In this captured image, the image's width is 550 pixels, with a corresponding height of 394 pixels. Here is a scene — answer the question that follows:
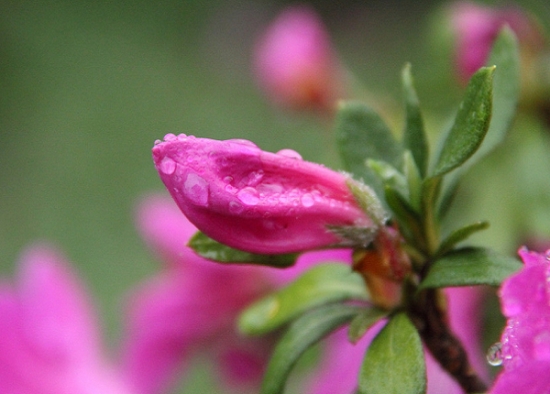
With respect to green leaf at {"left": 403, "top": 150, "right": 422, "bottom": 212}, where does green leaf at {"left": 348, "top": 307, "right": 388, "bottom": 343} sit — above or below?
below

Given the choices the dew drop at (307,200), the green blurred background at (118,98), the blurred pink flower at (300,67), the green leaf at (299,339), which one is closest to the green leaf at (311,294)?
the green leaf at (299,339)

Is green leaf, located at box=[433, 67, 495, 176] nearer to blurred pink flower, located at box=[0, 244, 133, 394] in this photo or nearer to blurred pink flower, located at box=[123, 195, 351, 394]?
blurred pink flower, located at box=[123, 195, 351, 394]

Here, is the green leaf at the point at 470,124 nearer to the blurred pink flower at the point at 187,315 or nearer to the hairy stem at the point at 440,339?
the hairy stem at the point at 440,339

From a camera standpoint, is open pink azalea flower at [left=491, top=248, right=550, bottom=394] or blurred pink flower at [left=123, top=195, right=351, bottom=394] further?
blurred pink flower at [left=123, top=195, right=351, bottom=394]

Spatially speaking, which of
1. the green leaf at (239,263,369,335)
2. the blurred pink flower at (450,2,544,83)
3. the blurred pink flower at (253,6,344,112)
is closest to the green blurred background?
the blurred pink flower at (253,6,344,112)

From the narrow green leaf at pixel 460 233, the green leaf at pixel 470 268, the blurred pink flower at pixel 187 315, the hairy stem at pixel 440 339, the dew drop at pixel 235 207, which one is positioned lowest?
the blurred pink flower at pixel 187 315

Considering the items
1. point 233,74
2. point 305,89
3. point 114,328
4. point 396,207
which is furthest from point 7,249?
point 396,207
